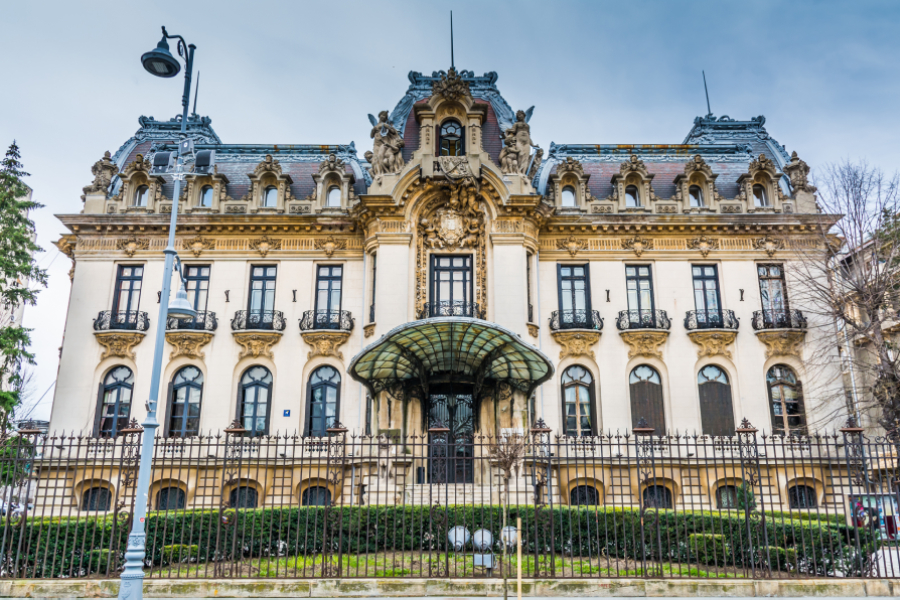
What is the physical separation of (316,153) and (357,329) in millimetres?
9544

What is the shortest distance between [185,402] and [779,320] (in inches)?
936

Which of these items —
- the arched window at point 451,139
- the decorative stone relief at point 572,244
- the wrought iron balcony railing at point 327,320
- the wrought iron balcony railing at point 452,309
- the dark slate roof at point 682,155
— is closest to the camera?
the wrought iron balcony railing at point 452,309

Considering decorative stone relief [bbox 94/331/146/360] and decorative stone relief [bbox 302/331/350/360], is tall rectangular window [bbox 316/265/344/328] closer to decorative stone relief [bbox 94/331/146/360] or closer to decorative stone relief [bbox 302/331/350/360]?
decorative stone relief [bbox 302/331/350/360]

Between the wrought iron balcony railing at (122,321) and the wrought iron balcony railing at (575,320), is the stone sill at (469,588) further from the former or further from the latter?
the wrought iron balcony railing at (122,321)

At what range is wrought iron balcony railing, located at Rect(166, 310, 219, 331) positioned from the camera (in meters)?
26.0

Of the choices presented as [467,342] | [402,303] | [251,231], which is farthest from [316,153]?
[467,342]

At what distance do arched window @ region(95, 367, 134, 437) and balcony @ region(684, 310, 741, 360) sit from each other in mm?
22189

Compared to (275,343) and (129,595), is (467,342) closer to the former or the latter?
(275,343)

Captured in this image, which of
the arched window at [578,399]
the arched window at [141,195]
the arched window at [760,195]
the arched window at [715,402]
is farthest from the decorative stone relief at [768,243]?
the arched window at [141,195]

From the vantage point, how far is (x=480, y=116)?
2650 centimetres

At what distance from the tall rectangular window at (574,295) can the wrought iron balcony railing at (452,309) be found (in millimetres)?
3751

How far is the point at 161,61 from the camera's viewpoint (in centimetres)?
1266

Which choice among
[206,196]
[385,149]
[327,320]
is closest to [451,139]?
[385,149]

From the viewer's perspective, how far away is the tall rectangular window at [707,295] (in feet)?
85.7
